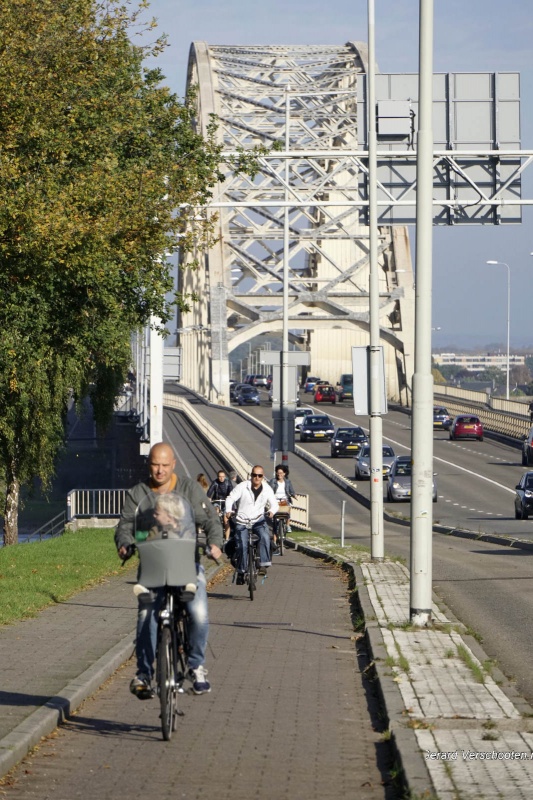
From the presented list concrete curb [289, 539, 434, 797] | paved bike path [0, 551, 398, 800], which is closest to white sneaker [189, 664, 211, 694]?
paved bike path [0, 551, 398, 800]

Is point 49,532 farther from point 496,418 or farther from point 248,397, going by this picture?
point 248,397

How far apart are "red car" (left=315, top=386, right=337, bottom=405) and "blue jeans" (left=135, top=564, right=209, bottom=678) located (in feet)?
344

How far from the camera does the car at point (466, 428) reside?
80.9 metres

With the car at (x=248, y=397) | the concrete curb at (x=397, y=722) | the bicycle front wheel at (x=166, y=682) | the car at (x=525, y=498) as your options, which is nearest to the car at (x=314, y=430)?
the car at (x=248, y=397)

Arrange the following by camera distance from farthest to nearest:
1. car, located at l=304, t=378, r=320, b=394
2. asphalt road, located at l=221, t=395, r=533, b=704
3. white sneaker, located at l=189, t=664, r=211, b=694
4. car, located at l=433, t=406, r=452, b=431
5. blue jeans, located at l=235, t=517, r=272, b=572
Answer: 1. car, located at l=304, t=378, r=320, b=394
2. car, located at l=433, t=406, r=452, b=431
3. blue jeans, located at l=235, t=517, r=272, b=572
4. asphalt road, located at l=221, t=395, r=533, b=704
5. white sneaker, located at l=189, t=664, r=211, b=694

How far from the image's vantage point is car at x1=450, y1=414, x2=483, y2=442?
265ft

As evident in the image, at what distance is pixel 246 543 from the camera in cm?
1819

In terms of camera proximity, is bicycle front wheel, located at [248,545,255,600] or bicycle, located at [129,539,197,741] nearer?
bicycle, located at [129,539,197,741]

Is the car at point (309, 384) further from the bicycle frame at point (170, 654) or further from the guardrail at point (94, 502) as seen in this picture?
the bicycle frame at point (170, 654)

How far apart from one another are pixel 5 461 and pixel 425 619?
52.2 ft

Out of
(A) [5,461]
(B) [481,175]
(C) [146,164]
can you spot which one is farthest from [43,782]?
(B) [481,175]

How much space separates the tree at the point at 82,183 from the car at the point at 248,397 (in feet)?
279

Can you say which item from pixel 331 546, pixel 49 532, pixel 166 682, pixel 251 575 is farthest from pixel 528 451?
pixel 166 682

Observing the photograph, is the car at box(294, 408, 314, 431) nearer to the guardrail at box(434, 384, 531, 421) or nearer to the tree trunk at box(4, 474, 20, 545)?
the guardrail at box(434, 384, 531, 421)
